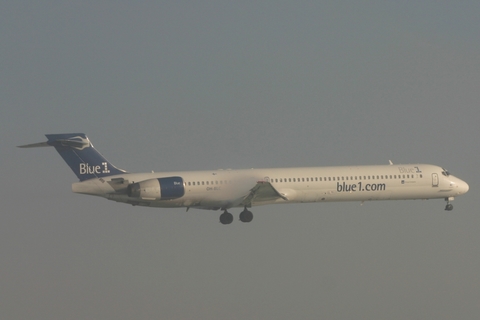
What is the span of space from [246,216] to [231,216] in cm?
101

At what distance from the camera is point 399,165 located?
52688 millimetres

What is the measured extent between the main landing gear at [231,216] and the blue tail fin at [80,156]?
6.59 m

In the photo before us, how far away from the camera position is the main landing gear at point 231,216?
4888cm

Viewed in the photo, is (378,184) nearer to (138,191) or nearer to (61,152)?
(138,191)

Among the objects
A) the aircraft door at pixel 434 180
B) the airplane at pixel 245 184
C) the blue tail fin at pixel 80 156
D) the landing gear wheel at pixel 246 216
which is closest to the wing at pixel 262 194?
the airplane at pixel 245 184

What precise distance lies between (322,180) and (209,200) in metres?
6.73

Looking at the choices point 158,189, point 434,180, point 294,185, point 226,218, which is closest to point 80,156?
point 158,189

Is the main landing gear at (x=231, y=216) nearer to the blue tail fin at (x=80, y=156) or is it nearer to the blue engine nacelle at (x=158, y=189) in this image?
the blue engine nacelle at (x=158, y=189)

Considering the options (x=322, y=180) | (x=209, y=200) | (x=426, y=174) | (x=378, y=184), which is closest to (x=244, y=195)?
(x=209, y=200)

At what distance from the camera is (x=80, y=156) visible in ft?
152

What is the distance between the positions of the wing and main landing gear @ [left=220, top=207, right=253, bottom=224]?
0.55m

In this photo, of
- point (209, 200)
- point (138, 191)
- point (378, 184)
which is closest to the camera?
point (138, 191)

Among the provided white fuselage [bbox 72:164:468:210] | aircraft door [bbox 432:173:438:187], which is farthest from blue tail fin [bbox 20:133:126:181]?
aircraft door [bbox 432:173:438:187]

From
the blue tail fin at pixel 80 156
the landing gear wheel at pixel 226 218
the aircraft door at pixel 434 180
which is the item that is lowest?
the landing gear wheel at pixel 226 218
